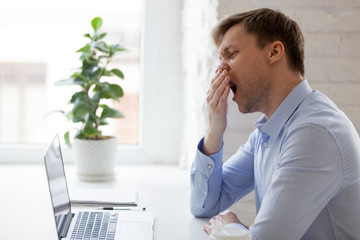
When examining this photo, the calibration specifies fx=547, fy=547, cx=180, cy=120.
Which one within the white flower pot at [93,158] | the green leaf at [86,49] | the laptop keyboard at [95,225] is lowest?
the laptop keyboard at [95,225]

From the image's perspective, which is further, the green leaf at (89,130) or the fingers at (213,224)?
the green leaf at (89,130)

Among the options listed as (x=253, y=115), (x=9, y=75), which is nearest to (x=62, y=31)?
(x=9, y=75)

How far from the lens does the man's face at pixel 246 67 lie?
1416 mm

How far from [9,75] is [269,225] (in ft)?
5.18

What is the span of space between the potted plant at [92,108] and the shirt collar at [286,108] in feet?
2.61

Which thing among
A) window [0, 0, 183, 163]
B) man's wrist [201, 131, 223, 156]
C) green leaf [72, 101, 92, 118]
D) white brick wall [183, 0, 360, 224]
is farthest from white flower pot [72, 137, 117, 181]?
man's wrist [201, 131, 223, 156]

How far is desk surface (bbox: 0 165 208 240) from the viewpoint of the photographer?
143 centimetres

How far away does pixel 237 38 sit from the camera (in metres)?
1.45

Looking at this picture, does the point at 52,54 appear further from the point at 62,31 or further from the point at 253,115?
the point at 253,115

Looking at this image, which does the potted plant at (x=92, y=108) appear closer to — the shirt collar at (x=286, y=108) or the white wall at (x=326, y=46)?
the white wall at (x=326, y=46)

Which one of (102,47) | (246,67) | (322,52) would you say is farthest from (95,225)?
(322,52)

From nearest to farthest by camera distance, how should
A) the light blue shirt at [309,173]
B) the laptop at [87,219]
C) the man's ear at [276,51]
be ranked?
the light blue shirt at [309,173] → the laptop at [87,219] → the man's ear at [276,51]

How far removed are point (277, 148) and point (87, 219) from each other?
52 centimetres

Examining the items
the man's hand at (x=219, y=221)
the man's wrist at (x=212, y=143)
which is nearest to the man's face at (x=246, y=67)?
the man's wrist at (x=212, y=143)
